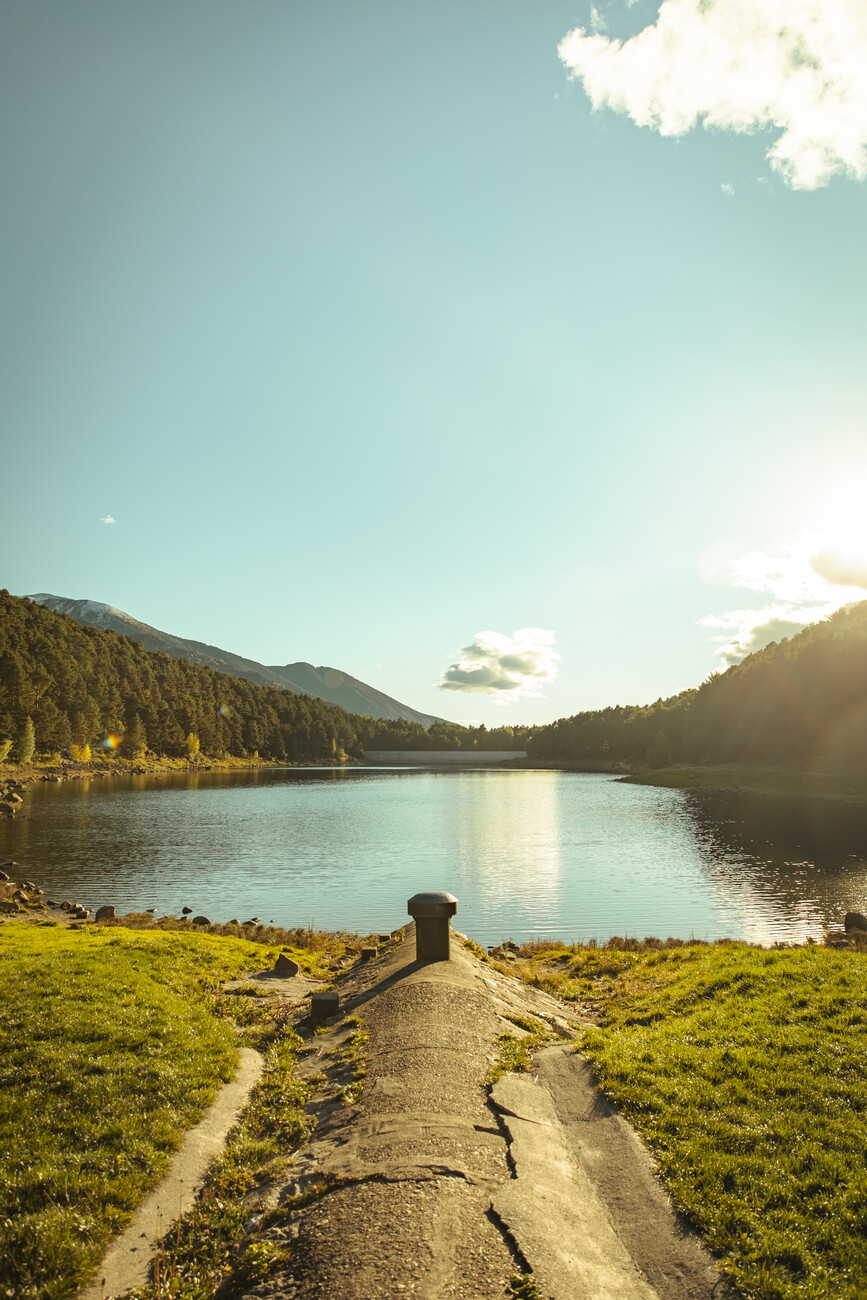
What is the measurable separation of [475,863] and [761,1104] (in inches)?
1411

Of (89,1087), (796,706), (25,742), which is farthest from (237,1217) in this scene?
(796,706)

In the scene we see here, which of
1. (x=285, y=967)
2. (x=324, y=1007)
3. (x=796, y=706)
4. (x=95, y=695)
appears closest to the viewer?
(x=324, y=1007)

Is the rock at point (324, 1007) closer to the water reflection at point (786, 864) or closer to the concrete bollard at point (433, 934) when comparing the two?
the concrete bollard at point (433, 934)

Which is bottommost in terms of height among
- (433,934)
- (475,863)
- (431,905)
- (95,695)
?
(475,863)

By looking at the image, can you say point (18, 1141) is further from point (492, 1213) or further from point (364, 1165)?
point (492, 1213)

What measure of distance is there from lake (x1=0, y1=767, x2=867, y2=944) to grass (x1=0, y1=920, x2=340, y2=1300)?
15.4 meters

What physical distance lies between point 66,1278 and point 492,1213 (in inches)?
A: 143

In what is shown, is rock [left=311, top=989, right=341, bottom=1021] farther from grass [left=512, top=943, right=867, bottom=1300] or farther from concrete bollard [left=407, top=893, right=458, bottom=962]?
grass [left=512, top=943, right=867, bottom=1300]

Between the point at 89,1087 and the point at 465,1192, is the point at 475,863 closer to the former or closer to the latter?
the point at 89,1087

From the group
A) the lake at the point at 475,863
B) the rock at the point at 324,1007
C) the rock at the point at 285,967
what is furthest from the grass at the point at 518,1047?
the lake at the point at 475,863

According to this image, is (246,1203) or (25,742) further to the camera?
(25,742)

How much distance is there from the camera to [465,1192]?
636 centimetres

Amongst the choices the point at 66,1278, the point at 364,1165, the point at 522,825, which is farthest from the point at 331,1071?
the point at 522,825

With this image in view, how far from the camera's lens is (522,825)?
62.7m
